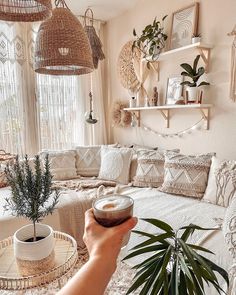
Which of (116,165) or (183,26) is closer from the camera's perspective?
(183,26)

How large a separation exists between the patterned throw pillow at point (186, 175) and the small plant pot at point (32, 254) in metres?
1.42

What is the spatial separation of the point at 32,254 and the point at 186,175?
1.54 m

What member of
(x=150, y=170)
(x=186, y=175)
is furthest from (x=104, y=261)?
(x=150, y=170)

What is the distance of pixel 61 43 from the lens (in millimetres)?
1268

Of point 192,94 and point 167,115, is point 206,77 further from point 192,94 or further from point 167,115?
point 167,115

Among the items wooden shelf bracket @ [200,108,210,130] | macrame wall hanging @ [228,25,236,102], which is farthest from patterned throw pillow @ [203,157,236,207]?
macrame wall hanging @ [228,25,236,102]

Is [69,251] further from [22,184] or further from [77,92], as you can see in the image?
[77,92]

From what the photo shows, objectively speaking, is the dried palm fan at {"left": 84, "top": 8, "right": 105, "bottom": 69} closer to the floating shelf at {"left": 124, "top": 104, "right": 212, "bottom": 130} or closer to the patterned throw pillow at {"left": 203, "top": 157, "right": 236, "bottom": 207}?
the floating shelf at {"left": 124, "top": 104, "right": 212, "bottom": 130}

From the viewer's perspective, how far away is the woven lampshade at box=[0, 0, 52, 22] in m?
1.13

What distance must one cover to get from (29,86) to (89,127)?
0.98 meters

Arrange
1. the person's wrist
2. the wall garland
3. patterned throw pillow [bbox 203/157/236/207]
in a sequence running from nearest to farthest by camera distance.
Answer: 1. the person's wrist
2. patterned throw pillow [bbox 203/157/236/207]
3. the wall garland

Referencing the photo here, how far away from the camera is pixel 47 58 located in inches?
51.0

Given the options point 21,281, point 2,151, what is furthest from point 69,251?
point 2,151

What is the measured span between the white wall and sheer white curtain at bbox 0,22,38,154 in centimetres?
119
